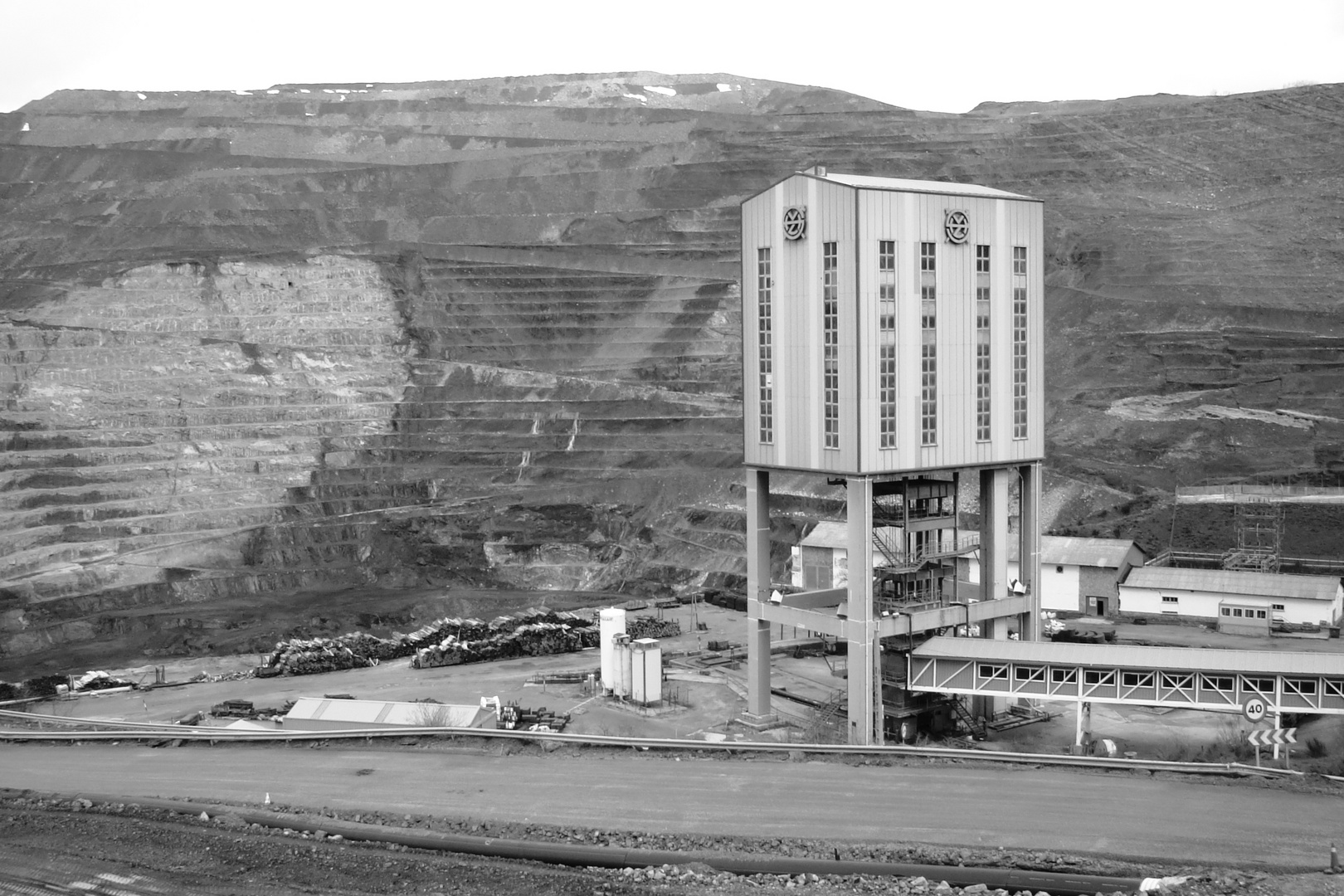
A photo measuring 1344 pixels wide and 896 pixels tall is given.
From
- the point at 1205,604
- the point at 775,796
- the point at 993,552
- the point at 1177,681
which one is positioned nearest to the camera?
the point at 775,796

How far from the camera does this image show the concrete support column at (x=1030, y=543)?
42.7 meters

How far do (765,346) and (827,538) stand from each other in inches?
976

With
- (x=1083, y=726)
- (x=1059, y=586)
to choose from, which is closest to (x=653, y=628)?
(x=1059, y=586)

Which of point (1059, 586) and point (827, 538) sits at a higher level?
point (827, 538)

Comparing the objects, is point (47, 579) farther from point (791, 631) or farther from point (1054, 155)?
point (1054, 155)

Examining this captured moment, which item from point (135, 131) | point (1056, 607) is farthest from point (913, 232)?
point (135, 131)

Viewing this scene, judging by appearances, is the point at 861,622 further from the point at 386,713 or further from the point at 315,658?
the point at 315,658

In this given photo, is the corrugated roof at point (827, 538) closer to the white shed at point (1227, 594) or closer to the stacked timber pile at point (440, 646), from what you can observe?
the stacked timber pile at point (440, 646)

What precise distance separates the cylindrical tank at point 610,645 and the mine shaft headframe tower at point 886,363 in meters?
7.49

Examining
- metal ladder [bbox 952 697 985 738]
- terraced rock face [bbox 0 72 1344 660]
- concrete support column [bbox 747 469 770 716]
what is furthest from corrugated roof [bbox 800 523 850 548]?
metal ladder [bbox 952 697 985 738]

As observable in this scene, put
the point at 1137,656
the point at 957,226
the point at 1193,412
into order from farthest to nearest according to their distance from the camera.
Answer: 1. the point at 1193,412
2. the point at 957,226
3. the point at 1137,656

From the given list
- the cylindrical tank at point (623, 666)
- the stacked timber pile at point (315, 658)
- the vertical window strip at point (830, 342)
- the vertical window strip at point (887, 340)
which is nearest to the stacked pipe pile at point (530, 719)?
the cylindrical tank at point (623, 666)

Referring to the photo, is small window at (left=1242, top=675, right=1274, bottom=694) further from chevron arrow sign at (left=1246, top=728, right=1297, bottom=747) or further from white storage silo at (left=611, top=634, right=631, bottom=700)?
white storage silo at (left=611, top=634, right=631, bottom=700)

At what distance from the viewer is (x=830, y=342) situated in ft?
126
